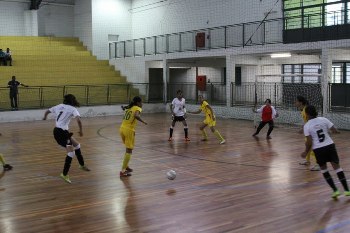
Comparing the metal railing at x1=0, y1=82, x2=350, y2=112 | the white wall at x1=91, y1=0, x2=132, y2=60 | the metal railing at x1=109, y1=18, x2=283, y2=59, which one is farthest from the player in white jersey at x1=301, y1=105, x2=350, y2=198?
the white wall at x1=91, y1=0, x2=132, y2=60

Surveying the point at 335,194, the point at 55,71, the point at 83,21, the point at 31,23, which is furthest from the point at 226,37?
the point at 335,194

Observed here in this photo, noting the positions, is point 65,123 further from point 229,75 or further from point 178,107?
point 229,75

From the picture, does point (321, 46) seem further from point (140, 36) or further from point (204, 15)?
point (140, 36)

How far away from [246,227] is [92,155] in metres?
7.43

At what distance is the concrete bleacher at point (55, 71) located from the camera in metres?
27.0

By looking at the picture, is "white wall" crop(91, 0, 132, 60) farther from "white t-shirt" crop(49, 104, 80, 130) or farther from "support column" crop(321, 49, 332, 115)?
"white t-shirt" crop(49, 104, 80, 130)

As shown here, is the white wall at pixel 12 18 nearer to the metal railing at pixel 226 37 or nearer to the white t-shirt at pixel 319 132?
the metal railing at pixel 226 37

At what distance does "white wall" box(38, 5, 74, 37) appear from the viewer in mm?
35188

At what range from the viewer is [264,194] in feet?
27.6

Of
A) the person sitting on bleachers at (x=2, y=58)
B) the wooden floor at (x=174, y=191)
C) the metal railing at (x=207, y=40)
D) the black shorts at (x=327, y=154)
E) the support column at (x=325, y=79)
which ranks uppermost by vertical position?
the metal railing at (x=207, y=40)

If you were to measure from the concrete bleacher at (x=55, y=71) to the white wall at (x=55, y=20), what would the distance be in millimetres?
1253

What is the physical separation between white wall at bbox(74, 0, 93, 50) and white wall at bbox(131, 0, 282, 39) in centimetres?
336

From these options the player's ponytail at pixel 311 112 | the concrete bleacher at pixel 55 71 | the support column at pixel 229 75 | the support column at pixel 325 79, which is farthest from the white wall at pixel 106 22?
the player's ponytail at pixel 311 112

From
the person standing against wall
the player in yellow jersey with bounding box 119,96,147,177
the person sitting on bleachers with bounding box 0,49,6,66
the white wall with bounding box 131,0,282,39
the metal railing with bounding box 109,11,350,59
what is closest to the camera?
the player in yellow jersey with bounding box 119,96,147,177
